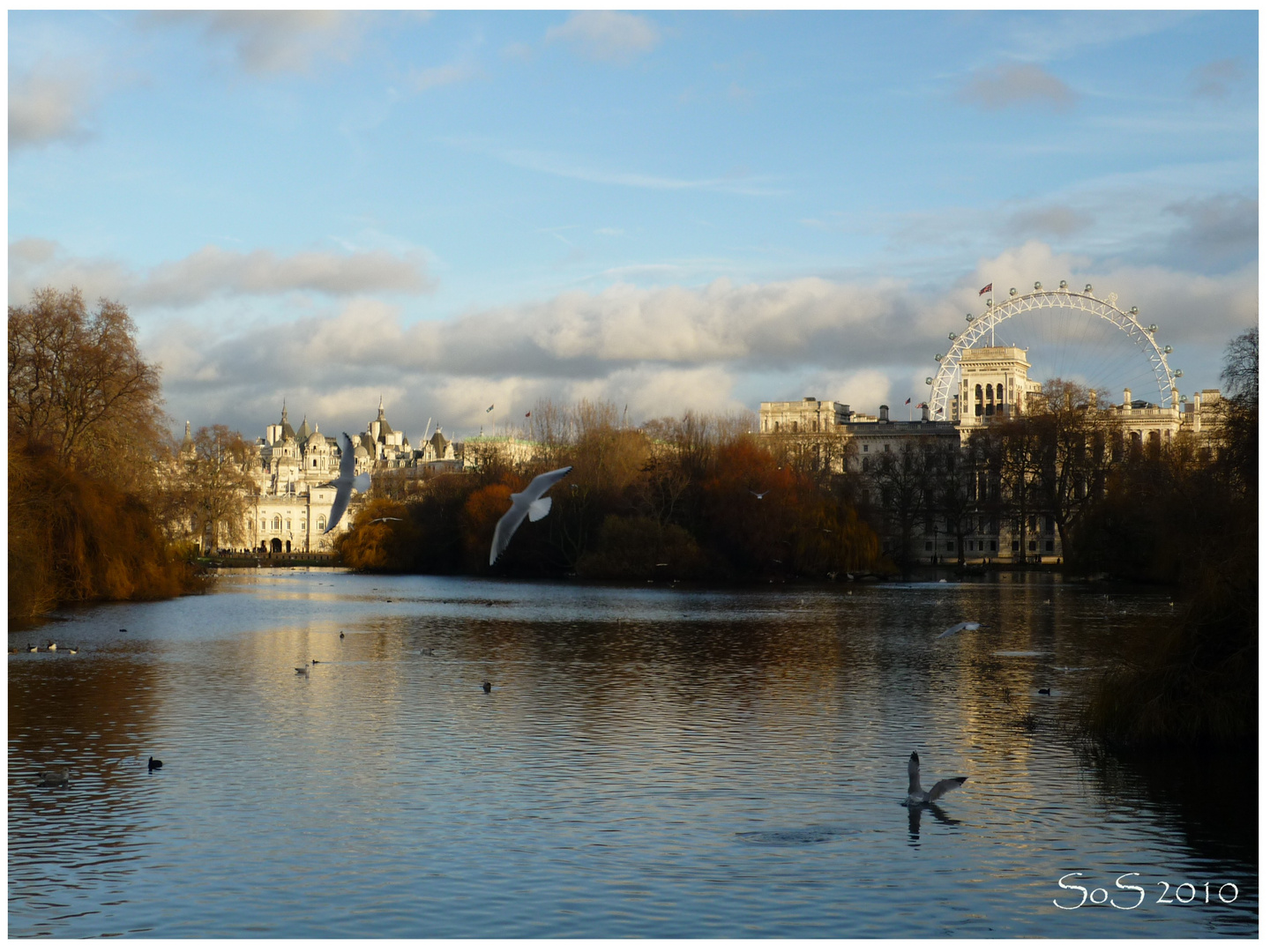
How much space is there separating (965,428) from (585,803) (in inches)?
5325

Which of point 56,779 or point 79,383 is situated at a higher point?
point 79,383

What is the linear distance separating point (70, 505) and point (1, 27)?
32.9m

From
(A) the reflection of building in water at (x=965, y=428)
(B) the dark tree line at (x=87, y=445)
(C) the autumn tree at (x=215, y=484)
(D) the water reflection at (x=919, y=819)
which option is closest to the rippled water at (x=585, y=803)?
(D) the water reflection at (x=919, y=819)

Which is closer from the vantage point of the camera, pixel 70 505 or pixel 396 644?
pixel 396 644

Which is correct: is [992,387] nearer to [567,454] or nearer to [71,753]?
[567,454]

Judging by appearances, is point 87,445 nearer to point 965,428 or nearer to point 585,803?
point 585,803

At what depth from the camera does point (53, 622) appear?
3834 centimetres

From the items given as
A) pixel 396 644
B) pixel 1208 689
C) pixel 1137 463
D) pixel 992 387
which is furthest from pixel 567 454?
pixel 992 387

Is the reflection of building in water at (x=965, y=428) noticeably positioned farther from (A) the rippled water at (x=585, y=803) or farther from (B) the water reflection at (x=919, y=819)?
(B) the water reflection at (x=919, y=819)

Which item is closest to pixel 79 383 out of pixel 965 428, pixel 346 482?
pixel 346 482
